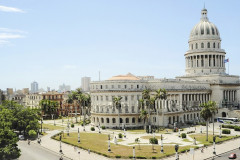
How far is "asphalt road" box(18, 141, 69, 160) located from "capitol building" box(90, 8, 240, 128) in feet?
120

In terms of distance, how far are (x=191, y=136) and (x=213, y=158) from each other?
2547 cm

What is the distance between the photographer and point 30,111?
89.1m

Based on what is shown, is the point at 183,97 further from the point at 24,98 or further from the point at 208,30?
the point at 24,98

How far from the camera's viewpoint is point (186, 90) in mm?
118312

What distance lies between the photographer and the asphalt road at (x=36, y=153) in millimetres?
62994

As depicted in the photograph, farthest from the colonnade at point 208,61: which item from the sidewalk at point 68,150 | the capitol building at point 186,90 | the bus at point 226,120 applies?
the sidewalk at point 68,150

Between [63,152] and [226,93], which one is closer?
[63,152]

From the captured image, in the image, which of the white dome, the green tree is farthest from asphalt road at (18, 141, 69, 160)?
the white dome

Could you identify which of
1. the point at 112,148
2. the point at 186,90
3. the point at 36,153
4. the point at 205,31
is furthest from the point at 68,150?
the point at 205,31

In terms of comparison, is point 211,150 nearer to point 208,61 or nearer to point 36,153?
point 36,153

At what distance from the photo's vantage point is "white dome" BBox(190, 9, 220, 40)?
141 m

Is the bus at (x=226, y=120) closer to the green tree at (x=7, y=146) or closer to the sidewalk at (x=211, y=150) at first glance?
the sidewalk at (x=211, y=150)

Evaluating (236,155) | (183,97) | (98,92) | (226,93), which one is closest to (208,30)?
(226,93)

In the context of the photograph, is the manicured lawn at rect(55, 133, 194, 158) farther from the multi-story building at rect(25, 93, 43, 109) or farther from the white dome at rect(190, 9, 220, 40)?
the white dome at rect(190, 9, 220, 40)
